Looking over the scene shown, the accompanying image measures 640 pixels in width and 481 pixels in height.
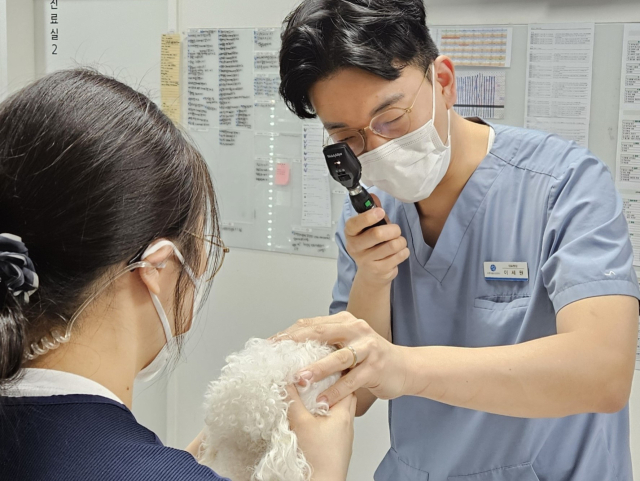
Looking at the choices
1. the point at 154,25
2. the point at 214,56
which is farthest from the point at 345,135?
the point at 154,25

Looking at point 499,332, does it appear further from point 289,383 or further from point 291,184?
point 291,184

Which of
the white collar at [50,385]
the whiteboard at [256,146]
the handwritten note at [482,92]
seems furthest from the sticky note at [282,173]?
the white collar at [50,385]

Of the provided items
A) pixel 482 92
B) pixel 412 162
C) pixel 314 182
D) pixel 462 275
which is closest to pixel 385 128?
pixel 412 162

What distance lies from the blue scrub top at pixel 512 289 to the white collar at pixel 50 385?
0.78 metres

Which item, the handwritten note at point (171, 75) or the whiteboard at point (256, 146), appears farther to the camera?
the handwritten note at point (171, 75)

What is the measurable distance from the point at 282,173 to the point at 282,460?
5.78 ft

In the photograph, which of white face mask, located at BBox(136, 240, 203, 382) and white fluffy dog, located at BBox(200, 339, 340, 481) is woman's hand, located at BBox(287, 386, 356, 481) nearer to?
white fluffy dog, located at BBox(200, 339, 340, 481)

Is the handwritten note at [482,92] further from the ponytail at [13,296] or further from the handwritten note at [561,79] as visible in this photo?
the ponytail at [13,296]

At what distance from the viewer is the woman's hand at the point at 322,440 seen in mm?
895

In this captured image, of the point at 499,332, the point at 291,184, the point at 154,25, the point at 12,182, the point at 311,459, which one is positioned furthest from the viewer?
the point at 154,25

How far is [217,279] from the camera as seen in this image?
2709 millimetres

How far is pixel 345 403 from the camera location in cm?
100

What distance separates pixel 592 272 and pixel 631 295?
0.08 metres

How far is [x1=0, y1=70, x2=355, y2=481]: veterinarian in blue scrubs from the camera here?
0.69 m
